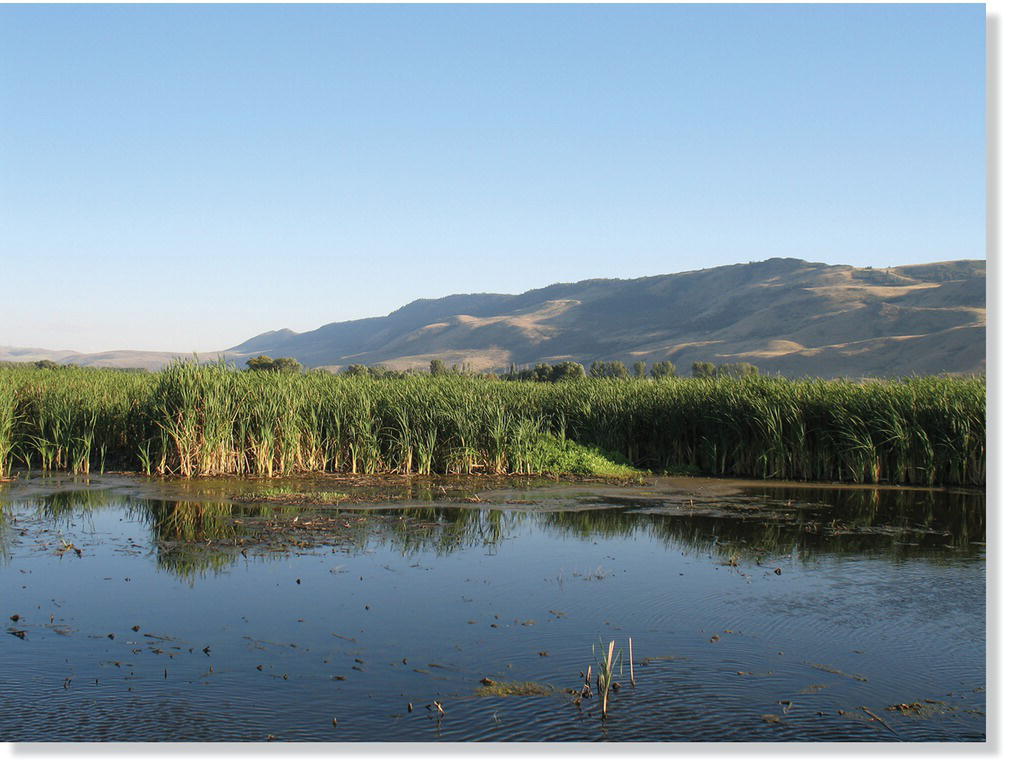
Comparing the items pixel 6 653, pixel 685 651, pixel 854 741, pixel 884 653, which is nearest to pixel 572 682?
pixel 685 651

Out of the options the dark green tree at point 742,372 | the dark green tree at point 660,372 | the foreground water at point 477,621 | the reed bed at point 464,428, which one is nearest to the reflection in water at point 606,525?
the foreground water at point 477,621

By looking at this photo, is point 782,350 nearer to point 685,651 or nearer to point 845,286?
point 845,286

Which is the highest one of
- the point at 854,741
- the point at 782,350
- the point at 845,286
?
the point at 845,286

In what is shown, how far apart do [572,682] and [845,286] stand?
14831 cm

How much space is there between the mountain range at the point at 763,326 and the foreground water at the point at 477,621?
67.0 m

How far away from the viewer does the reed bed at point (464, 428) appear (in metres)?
17.5

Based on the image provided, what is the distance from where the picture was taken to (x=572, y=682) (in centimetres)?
675

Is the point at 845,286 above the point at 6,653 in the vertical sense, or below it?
above

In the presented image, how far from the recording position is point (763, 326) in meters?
135

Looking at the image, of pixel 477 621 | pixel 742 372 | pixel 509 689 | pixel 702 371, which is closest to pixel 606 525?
pixel 477 621

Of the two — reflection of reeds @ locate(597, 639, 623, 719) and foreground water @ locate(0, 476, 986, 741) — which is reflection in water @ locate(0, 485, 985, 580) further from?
reflection of reeds @ locate(597, 639, 623, 719)

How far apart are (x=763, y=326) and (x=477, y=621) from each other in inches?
5211

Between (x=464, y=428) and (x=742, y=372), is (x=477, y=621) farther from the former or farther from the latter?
(x=742, y=372)

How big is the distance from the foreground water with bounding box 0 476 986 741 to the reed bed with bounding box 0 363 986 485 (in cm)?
297
